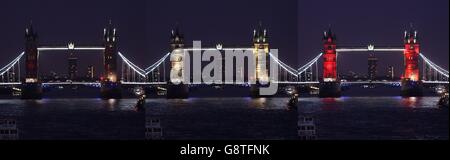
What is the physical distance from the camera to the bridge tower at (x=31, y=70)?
70.5 m

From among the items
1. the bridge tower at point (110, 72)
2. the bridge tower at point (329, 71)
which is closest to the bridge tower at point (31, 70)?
the bridge tower at point (110, 72)

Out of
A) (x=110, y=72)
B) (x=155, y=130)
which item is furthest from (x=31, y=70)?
(x=155, y=130)

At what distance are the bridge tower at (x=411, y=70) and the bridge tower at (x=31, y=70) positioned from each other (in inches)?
1503

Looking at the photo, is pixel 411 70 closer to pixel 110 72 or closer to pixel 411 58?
pixel 411 58

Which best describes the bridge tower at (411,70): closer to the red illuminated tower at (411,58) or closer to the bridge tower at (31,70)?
the red illuminated tower at (411,58)

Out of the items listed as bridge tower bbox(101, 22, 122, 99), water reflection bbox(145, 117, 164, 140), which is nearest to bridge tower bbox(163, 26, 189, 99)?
bridge tower bbox(101, 22, 122, 99)

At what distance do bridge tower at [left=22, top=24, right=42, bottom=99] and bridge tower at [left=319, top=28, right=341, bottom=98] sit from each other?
28132 mm

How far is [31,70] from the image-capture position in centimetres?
7462

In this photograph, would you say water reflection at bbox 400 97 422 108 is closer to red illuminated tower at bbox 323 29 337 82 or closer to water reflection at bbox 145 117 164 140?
red illuminated tower at bbox 323 29 337 82

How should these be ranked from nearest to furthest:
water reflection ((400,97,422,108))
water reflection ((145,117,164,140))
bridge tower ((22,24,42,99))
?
water reflection ((145,117,164,140)), water reflection ((400,97,422,108)), bridge tower ((22,24,42,99))

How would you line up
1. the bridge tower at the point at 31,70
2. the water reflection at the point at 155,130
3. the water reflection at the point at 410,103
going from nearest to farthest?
the water reflection at the point at 155,130 < the water reflection at the point at 410,103 < the bridge tower at the point at 31,70

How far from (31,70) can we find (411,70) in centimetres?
4157

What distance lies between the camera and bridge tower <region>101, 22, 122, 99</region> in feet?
227
